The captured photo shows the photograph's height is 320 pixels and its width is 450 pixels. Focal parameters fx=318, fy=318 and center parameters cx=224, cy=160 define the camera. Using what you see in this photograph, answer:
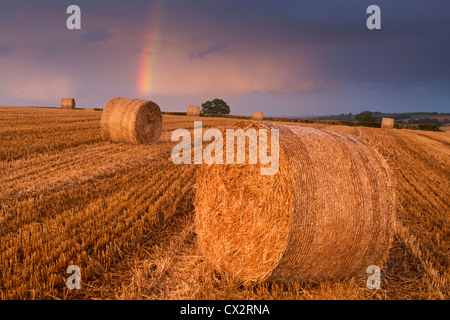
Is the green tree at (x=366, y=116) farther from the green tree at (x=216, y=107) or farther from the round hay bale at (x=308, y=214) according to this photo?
the round hay bale at (x=308, y=214)

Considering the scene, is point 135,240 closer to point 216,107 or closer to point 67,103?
point 67,103

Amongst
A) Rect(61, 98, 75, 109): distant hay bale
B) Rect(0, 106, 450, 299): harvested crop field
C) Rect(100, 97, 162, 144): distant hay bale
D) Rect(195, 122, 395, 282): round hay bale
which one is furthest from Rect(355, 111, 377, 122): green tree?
Rect(195, 122, 395, 282): round hay bale

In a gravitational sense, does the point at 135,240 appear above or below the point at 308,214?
below

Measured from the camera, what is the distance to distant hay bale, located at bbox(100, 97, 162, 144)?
41.8 feet

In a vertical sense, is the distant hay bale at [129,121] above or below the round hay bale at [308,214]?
above

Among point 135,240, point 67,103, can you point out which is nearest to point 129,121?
point 135,240

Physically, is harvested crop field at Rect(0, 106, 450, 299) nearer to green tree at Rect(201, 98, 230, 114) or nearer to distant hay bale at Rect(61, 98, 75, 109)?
distant hay bale at Rect(61, 98, 75, 109)

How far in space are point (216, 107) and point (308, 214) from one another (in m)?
59.8

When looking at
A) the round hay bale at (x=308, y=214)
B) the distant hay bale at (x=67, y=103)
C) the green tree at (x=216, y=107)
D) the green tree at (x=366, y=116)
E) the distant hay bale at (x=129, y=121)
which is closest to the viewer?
the round hay bale at (x=308, y=214)

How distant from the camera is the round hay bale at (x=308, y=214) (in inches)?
136

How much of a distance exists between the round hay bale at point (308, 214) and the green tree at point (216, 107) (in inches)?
2290

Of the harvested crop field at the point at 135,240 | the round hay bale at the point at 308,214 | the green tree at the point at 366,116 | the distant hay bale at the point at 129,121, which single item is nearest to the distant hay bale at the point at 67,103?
the distant hay bale at the point at 129,121

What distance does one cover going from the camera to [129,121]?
12.7m
